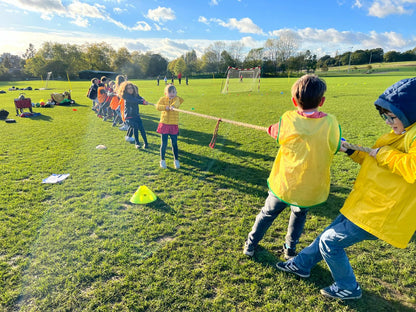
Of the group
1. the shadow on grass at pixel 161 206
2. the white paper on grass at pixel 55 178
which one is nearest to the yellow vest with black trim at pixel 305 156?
the shadow on grass at pixel 161 206

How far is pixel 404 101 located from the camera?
6.70 ft

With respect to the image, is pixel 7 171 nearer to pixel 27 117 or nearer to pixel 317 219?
pixel 317 219

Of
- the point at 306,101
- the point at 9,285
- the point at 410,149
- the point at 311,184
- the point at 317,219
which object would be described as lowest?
the point at 9,285

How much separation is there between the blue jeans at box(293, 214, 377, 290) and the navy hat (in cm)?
111

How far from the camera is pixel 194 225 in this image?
13.7ft

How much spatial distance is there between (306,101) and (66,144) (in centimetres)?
891

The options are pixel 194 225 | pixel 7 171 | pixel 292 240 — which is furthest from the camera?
pixel 7 171

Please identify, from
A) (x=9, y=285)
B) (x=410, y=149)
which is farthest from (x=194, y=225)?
(x=410, y=149)

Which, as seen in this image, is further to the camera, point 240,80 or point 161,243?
point 240,80

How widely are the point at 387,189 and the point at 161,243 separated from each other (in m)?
3.04

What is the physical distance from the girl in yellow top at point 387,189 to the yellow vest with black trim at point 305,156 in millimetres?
275

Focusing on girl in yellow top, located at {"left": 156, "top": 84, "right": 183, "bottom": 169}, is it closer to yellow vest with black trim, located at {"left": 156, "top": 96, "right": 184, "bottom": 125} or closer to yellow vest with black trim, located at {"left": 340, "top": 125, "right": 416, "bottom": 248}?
yellow vest with black trim, located at {"left": 156, "top": 96, "right": 184, "bottom": 125}

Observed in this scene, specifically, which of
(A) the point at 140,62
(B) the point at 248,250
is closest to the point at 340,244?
(B) the point at 248,250

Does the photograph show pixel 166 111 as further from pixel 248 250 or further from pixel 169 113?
pixel 248 250
